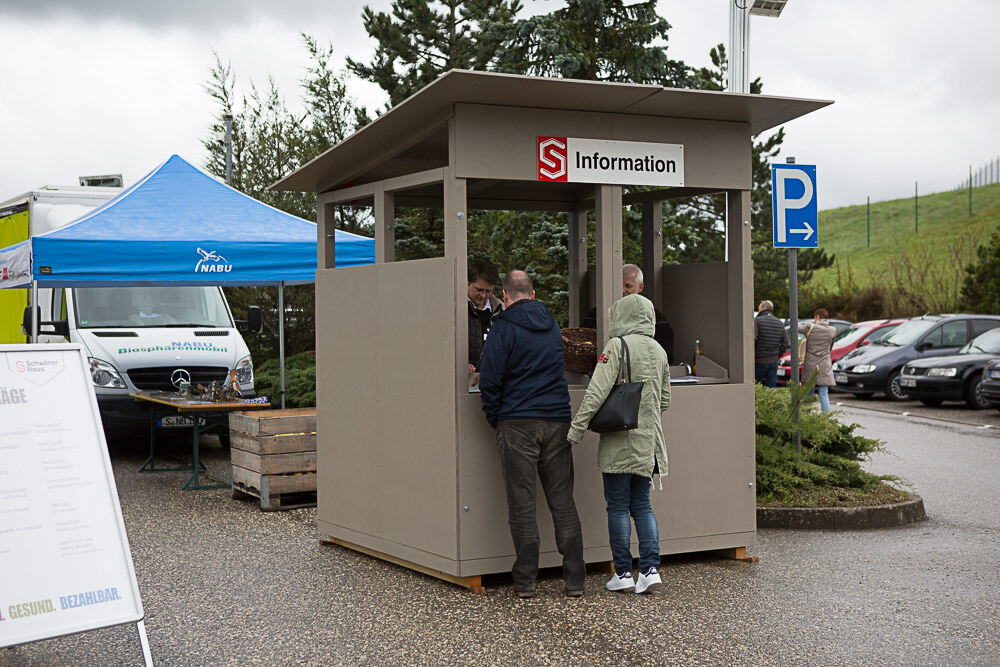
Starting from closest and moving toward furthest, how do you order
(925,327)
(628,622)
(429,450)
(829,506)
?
1. (628,622)
2. (429,450)
3. (829,506)
4. (925,327)

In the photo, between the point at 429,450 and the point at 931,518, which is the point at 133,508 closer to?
the point at 429,450

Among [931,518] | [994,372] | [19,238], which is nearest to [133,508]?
[19,238]

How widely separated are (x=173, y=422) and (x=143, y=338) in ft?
3.99

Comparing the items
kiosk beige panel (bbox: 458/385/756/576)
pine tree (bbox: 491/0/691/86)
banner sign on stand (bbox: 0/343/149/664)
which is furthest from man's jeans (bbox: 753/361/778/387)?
banner sign on stand (bbox: 0/343/149/664)

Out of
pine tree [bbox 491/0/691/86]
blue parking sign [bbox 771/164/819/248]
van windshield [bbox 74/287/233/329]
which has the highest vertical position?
pine tree [bbox 491/0/691/86]

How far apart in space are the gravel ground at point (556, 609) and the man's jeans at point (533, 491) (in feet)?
0.68

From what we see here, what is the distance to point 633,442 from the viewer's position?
642cm

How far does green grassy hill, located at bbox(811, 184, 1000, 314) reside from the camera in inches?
1554

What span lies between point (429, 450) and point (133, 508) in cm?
391

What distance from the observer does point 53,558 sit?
4707 mm

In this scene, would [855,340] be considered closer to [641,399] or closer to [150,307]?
[150,307]

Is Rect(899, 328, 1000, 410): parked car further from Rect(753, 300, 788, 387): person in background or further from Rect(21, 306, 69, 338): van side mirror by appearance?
Rect(21, 306, 69, 338): van side mirror

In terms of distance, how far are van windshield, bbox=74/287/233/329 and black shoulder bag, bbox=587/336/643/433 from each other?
26.7 ft

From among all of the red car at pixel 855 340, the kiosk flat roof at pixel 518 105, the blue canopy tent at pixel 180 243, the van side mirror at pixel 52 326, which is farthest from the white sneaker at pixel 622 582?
the red car at pixel 855 340
